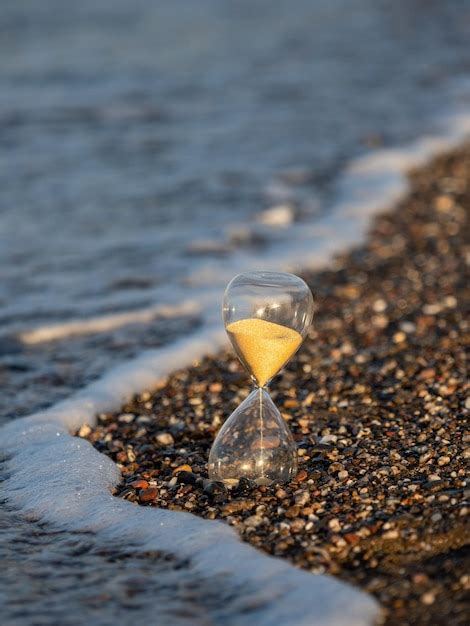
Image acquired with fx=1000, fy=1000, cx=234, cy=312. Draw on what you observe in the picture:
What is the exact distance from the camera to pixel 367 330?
5.61m

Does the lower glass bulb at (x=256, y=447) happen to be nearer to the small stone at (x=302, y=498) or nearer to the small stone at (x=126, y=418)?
the small stone at (x=302, y=498)

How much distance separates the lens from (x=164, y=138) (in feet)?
33.6

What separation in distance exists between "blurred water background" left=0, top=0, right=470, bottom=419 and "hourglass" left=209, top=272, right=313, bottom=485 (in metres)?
1.49

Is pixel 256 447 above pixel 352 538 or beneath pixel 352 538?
above

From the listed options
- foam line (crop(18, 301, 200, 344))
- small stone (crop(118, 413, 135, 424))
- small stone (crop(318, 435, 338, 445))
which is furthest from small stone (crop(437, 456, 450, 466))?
foam line (crop(18, 301, 200, 344))

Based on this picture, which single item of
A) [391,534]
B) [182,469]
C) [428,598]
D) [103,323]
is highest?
[103,323]

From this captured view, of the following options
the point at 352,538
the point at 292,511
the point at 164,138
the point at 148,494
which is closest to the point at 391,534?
the point at 352,538

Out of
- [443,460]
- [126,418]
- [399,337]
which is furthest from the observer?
[399,337]

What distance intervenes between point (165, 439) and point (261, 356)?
3.46 feet

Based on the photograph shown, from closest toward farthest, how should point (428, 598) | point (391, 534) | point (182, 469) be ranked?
point (428, 598) < point (391, 534) < point (182, 469)

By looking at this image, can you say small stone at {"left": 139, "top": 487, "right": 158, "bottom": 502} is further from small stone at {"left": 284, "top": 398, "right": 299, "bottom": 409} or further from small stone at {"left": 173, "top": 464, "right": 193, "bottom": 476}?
small stone at {"left": 284, "top": 398, "right": 299, "bottom": 409}

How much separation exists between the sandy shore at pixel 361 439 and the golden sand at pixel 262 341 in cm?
53

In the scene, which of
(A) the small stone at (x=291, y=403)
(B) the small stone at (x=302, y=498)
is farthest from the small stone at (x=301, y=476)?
(A) the small stone at (x=291, y=403)

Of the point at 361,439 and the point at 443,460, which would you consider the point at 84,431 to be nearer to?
the point at 361,439
